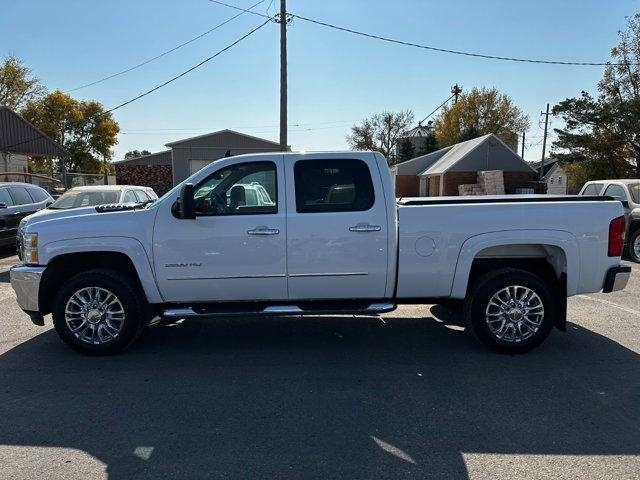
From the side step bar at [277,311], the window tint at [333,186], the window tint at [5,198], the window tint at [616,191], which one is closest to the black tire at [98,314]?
the side step bar at [277,311]

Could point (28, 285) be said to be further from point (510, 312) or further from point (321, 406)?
point (510, 312)

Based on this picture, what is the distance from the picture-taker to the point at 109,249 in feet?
16.2

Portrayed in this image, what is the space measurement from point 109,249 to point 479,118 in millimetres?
65922

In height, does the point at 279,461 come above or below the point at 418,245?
below

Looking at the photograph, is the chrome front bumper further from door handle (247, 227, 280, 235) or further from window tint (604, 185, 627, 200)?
window tint (604, 185, 627, 200)

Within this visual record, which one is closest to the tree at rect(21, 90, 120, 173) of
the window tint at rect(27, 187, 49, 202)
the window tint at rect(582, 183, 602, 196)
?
the window tint at rect(27, 187, 49, 202)

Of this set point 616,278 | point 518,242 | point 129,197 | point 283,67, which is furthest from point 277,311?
point 283,67

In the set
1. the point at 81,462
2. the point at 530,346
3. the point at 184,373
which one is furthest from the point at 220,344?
the point at 530,346

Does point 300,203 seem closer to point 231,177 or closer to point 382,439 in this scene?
point 231,177

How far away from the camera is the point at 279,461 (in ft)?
10.5

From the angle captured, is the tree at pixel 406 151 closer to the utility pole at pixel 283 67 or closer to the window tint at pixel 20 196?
the utility pole at pixel 283 67

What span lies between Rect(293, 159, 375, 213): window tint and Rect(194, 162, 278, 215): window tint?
283 mm

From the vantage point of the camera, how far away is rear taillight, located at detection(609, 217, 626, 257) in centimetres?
495

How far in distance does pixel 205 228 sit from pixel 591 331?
4641 mm
